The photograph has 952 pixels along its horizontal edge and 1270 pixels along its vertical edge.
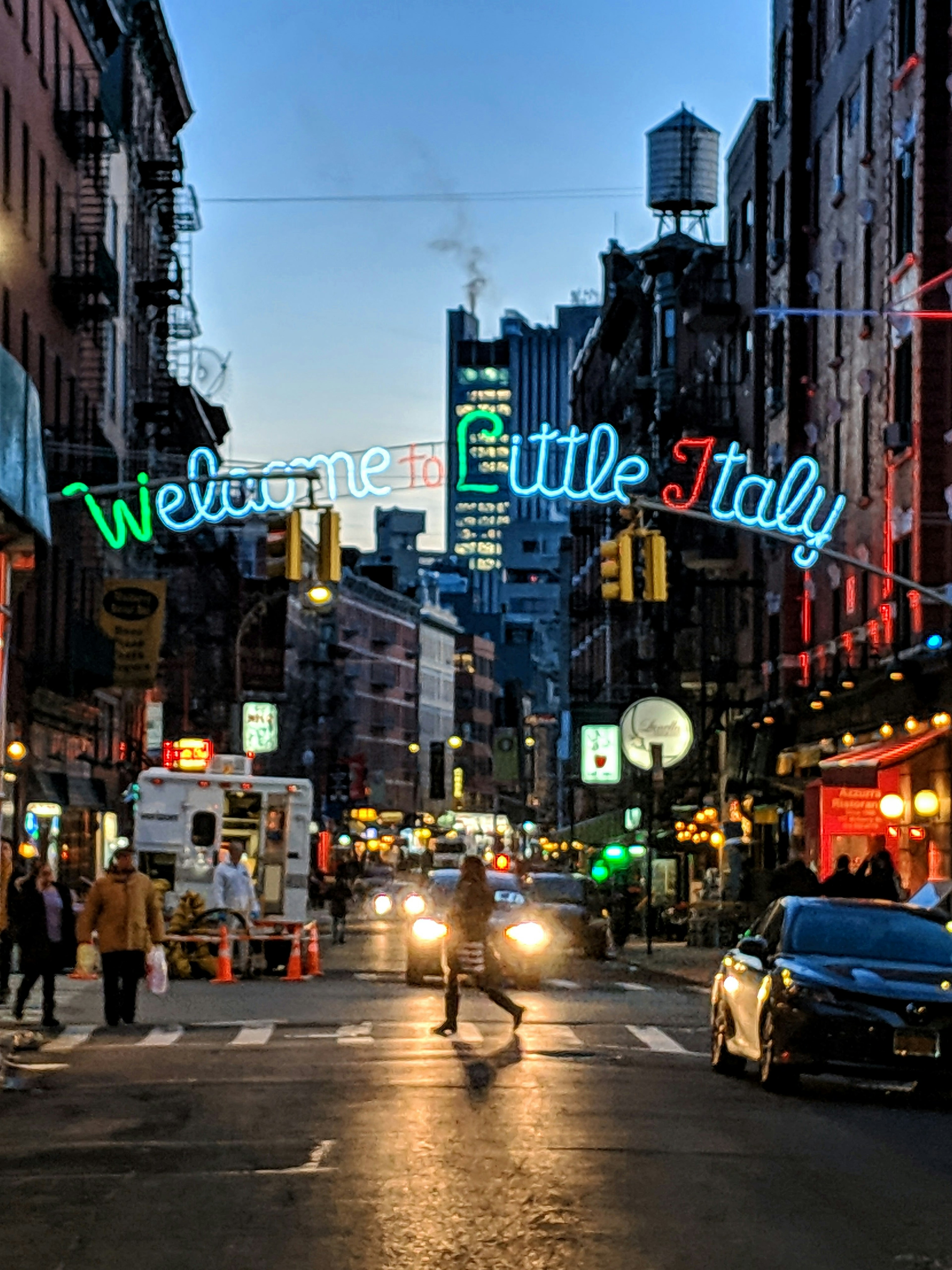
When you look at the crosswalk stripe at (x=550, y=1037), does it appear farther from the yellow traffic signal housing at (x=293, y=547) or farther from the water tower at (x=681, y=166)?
the water tower at (x=681, y=166)

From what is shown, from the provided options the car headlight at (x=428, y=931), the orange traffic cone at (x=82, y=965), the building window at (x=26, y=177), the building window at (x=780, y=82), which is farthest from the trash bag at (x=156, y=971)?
the building window at (x=780, y=82)

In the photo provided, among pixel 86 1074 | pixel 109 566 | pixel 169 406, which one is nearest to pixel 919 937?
pixel 86 1074

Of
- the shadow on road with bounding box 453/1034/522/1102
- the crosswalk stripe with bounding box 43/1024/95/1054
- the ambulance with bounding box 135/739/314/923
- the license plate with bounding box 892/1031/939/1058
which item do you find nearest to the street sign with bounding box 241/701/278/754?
the ambulance with bounding box 135/739/314/923

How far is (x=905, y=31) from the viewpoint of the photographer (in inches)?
1692

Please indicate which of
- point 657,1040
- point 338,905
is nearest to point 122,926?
point 657,1040

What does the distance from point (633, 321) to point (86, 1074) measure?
246ft

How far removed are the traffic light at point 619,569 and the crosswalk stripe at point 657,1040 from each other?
280 inches

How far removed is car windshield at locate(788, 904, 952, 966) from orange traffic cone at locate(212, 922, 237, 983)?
17.0 m

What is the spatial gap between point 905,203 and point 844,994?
27141 mm

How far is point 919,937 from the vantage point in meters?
19.1

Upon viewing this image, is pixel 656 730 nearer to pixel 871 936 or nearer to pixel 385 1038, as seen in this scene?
pixel 385 1038

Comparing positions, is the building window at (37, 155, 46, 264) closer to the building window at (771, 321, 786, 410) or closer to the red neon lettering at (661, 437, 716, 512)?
the red neon lettering at (661, 437, 716, 512)

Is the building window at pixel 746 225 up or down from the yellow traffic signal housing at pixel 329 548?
up

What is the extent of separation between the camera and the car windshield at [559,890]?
153ft
